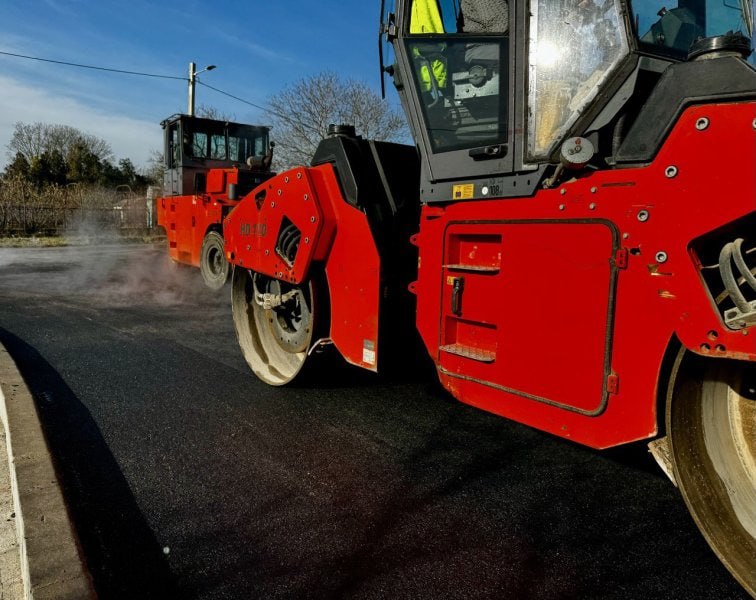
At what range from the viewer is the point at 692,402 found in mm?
2135

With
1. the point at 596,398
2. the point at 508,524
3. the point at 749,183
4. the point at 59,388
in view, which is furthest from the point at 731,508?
the point at 59,388

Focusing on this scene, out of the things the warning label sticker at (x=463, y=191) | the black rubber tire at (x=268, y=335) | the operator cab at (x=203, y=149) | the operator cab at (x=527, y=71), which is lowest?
the black rubber tire at (x=268, y=335)

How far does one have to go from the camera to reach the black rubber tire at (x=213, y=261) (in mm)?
9762

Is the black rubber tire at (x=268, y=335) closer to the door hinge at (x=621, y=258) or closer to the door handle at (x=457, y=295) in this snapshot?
the door handle at (x=457, y=295)

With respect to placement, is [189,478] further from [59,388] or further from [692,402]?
[692,402]

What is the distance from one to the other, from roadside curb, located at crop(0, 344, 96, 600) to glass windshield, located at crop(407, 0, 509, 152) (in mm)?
2472

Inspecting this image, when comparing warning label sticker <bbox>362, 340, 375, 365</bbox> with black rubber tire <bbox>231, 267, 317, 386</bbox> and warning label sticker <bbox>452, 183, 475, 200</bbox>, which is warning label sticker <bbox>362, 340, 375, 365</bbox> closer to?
black rubber tire <bbox>231, 267, 317, 386</bbox>

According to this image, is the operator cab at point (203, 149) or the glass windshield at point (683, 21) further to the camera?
the operator cab at point (203, 149)

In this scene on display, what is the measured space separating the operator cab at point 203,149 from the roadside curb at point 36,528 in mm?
8460

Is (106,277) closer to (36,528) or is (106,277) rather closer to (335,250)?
(335,250)

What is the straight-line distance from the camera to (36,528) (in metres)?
2.35

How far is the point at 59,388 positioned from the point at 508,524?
11.5ft

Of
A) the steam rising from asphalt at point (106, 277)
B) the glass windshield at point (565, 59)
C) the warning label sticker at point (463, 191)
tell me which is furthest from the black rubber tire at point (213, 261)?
the glass windshield at point (565, 59)

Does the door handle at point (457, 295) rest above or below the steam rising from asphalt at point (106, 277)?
above
